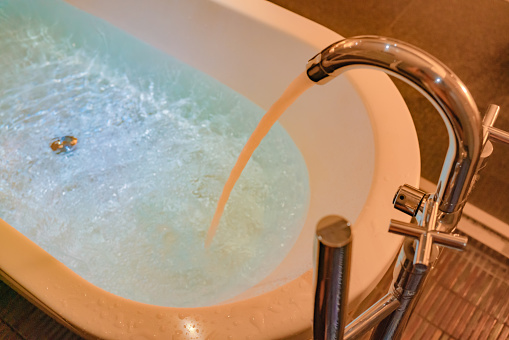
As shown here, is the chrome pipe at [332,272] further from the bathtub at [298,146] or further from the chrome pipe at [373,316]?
the bathtub at [298,146]

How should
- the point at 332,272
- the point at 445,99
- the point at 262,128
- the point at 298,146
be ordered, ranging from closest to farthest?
1. the point at 332,272
2. the point at 445,99
3. the point at 262,128
4. the point at 298,146

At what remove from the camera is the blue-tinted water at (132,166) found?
3.84 ft

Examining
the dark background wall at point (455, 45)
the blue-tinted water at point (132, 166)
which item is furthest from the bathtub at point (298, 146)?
the dark background wall at point (455, 45)

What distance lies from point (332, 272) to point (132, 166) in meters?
1.18

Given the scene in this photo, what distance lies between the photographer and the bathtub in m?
→ 0.70

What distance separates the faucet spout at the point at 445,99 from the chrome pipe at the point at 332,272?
0.20 meters

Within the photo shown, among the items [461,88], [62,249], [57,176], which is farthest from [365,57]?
[57,176]

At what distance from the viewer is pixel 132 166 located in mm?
1458

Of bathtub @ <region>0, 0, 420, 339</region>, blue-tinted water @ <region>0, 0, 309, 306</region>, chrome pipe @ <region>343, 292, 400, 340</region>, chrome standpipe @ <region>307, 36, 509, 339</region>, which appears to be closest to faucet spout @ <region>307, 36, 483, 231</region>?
chrome standpipe @ <region>307, 36, 509, 339</region>

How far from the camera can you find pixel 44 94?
5.60 feet

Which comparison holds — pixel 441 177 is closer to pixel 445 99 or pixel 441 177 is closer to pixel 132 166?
pixel 445 99

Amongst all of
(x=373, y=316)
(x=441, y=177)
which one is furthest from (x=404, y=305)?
(x=441, y=177)

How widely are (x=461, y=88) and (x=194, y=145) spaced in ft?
3.53

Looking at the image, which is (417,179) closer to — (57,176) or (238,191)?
(238,191)
